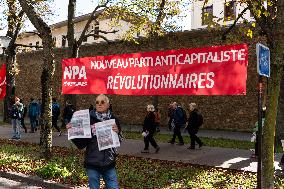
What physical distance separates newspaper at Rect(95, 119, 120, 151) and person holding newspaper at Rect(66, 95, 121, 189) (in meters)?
0.06

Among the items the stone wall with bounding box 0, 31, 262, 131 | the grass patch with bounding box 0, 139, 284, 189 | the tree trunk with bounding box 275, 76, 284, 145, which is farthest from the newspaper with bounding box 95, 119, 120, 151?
the stone wall with bounding box 0, 31, 262, 131

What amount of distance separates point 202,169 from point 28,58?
27.8m

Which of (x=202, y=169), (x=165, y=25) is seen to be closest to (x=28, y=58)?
(x=165, y=25)

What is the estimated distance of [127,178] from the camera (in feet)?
29.7

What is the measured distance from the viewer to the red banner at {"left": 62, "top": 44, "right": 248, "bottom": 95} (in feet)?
27.5

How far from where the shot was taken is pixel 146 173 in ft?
31.6

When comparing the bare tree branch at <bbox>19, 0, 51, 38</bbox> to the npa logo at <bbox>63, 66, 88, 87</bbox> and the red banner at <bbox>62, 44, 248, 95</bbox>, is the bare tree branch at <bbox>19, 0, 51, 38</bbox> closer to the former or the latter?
the red banner at <bbox>62, 44, 248, 95</bbox>

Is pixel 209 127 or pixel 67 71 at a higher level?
pixel 67 71

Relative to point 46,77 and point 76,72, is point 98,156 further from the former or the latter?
point 46,77

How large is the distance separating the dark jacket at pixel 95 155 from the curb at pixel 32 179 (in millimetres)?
2855

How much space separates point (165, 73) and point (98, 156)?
4.51m

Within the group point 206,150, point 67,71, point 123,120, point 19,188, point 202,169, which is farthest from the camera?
point 123,120

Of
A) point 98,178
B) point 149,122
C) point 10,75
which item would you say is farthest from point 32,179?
point 10,75

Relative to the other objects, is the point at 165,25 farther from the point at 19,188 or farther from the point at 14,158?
the point at 19,188
